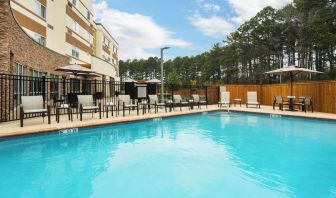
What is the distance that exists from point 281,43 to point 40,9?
110 ft

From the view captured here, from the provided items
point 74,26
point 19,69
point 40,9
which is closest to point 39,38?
point 40,9

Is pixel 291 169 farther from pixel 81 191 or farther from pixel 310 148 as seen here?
pixel 81 191

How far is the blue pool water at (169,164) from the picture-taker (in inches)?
163

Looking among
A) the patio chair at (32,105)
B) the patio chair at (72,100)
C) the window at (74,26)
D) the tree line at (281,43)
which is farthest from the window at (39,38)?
the tree line at (281,43)

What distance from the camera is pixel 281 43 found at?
38031 mm

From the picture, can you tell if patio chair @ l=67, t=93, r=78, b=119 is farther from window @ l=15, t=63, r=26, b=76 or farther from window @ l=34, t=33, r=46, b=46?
window @ l=34, t=33, r=46, b=46

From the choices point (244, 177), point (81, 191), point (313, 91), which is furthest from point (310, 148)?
point (313, 91)

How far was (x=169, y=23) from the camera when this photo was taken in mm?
31969

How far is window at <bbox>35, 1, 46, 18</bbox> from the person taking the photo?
1906 cm

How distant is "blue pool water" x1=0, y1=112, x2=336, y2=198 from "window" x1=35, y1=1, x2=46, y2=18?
581 inches

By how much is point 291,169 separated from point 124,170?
355cm

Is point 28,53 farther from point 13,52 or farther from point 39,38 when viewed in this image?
point 39,38

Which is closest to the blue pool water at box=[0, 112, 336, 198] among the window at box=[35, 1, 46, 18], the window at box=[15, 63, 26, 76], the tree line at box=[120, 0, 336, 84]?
the window at box=[15, 63, 26, 76]

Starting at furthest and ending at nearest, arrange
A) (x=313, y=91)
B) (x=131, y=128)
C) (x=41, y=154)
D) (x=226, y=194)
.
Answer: (x=313, y=91)
(x=131, y=128)
(x=41, y=154)
(x=226, y=194)
